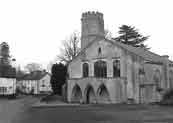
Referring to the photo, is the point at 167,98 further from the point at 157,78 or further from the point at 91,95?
the point at 91,95

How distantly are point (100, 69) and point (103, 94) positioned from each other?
13.6ft

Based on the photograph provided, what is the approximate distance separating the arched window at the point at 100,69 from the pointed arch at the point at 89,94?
8.20 ft

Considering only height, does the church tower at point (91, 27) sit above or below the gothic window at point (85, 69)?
above

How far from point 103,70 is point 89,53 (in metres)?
3.94

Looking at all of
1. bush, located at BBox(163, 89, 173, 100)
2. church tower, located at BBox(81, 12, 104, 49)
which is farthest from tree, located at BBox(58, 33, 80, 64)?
bush, located at BBox(163, 89, 173, 100)

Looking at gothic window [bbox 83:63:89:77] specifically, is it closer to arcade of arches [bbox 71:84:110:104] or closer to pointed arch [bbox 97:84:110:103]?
arcade of arches [bbox 71:84:110:104]

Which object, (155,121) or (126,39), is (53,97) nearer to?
(155,121)

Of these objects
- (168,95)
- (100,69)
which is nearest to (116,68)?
(100,69)

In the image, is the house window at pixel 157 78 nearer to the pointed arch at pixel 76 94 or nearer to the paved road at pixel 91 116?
the pointed arch at pixel 76 94

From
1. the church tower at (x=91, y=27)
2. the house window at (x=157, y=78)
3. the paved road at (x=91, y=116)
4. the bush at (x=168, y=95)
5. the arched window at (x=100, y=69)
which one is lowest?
the paved road at (x=91, y=116)

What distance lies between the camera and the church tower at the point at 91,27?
1907 inches

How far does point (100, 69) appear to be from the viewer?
122 ft

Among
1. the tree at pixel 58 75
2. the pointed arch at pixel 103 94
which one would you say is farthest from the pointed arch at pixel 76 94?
the tree at pixel 58 75

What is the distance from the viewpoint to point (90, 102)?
1446 inches
